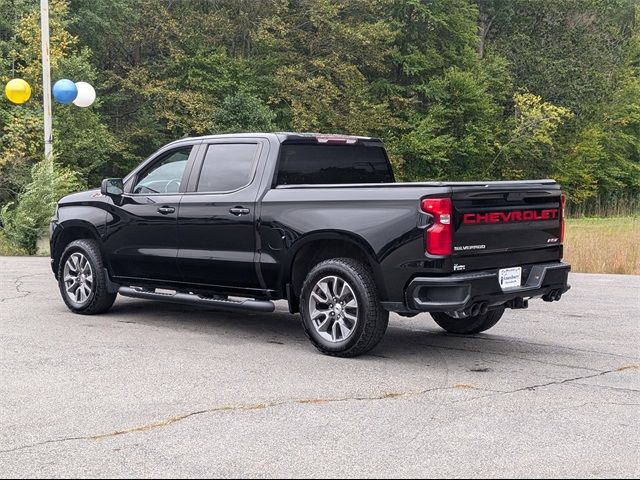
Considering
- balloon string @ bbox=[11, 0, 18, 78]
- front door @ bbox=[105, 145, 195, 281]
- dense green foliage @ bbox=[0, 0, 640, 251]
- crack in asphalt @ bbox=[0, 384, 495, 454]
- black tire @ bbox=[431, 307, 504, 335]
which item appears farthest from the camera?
dense green foliage @ bbox=[0, 0, 640, 251]

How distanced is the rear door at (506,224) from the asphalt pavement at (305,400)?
869 mm

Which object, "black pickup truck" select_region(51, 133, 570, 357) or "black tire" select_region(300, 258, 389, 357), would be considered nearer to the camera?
"black pickup truck" select_region(51, 133, 570, 357)

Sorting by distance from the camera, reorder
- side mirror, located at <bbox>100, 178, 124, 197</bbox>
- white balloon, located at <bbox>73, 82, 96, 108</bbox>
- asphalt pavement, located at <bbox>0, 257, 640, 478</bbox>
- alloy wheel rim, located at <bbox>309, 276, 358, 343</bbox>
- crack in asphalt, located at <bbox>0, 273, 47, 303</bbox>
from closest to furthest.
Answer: asphalt pavement, located at <bbox>0, 257, 640, 478</bbox>
alloy wheel rim, located at <bbox>309, 276, 358, 343</bbox>
side mirror, located at <bbox>100, 178, 124, 197</bbox>
crack in asphalt, located at <bbox>0, 273, 47, 303</bbox>
white balloon, located at <bbox>73, 82, 96, 108</bbox>

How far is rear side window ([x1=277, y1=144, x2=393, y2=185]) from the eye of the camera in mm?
8047

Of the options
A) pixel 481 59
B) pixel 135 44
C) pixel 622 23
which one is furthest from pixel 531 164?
pixel 135 44

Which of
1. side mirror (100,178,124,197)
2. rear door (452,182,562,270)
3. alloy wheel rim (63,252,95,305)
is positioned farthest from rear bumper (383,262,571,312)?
alloy wheel rim (63,252,95,305)

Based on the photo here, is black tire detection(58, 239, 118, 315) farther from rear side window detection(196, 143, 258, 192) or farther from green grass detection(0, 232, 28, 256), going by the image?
green grass detection(0, 232, 28, 256)

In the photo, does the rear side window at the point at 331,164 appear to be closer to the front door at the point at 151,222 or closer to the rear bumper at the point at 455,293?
the front door at the point at 151,222

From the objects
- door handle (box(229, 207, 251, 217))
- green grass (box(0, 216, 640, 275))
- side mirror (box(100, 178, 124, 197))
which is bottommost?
green grass (box(0, 216, 640, 275))

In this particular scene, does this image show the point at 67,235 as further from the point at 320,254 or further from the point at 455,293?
the point at 455,293

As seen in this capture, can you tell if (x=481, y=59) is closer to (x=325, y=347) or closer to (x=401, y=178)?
(x=401, y=178)

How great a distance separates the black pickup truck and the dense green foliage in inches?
1057

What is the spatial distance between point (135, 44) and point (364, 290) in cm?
4020

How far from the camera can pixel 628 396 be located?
6020 millimetres
